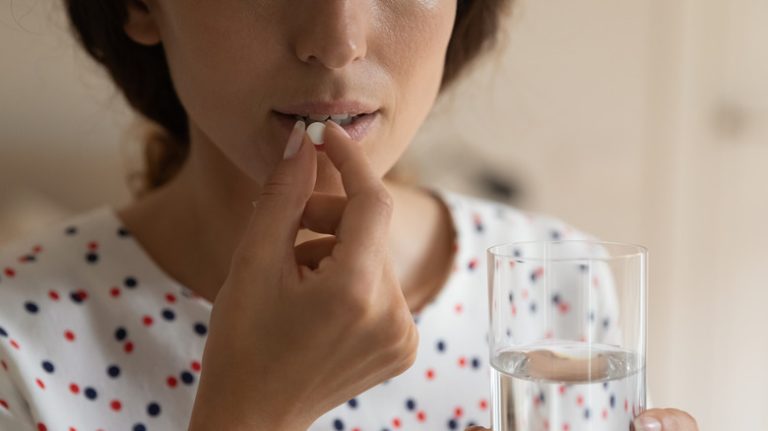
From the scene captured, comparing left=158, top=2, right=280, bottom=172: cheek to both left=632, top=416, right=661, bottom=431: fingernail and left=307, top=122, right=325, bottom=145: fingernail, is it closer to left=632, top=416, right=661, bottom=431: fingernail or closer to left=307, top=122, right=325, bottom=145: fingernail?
left=307, top=122, right=325, bottom=145: fingernail

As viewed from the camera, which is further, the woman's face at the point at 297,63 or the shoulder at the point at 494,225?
the shoulder at the point at 494,225

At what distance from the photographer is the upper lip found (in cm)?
70

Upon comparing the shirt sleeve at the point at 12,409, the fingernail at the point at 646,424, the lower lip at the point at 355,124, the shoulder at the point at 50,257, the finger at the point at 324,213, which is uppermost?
the lower lip at the point at 355,124

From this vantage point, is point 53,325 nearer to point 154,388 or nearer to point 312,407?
point 154,388

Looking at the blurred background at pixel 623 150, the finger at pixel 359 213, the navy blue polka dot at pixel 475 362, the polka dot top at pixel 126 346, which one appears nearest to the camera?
the finger at pixel 359 213

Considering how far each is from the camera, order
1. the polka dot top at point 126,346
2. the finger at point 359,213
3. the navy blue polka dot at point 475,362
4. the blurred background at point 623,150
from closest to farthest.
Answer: the finger at point 359,213, the polka dot top at point 126,346, the navy blue polka dot at point 475,362, the blurred background at point 623,150

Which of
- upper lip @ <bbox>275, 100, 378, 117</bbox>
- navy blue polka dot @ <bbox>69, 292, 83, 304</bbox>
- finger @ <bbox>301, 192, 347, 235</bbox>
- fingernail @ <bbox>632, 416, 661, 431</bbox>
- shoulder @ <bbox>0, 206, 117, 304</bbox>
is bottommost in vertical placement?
fingernail @ <bbox>632, 416, 661, 431</bbox>

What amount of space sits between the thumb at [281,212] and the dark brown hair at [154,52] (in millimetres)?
327

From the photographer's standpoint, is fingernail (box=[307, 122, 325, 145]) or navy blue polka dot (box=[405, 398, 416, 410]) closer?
fingernail (box=[307, 122, 325, 145])

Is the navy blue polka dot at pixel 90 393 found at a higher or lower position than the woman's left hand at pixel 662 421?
lower

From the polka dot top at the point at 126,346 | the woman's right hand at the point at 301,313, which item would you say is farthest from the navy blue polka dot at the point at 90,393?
the woman's right hand at the point at 301,313

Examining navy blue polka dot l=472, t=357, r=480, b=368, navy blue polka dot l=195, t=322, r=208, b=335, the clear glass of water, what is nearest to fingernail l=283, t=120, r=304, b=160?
the clear glass of water

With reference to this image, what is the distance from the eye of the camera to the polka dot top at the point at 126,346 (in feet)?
2.76

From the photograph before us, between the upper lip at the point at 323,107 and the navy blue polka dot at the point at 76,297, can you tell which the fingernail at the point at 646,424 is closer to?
the upper lip at the point at 323,107
